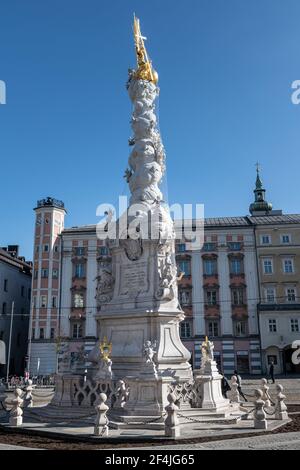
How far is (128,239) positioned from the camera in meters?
18.0

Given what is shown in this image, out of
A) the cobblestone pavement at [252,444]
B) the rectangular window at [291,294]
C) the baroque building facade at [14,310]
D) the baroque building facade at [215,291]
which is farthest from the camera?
the baroque building facade at [14,310]

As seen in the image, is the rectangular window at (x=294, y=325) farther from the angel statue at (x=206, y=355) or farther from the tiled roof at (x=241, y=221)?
the angel statue at (x=206, y=355)

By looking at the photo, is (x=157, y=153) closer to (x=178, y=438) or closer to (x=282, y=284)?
(x=178, y=438)

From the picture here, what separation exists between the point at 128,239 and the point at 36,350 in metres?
34.4

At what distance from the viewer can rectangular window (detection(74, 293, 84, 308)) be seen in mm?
49719

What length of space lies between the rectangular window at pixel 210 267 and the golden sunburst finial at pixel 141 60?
1205 inches

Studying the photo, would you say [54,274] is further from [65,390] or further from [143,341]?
[143,341]

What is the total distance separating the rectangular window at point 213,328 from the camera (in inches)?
1866

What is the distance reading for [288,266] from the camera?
48.8m

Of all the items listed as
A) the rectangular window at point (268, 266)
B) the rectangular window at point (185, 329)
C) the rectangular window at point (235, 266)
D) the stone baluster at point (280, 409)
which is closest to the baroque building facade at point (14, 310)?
the rectangular window at point (185, 329)

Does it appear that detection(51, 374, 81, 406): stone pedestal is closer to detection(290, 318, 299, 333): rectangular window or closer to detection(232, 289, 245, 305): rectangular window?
detection(232, 289, 245, 305): rectangular window

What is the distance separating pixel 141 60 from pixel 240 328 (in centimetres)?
3326

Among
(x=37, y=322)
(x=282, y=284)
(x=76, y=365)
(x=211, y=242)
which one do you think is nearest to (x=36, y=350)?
(x=37, y=322)

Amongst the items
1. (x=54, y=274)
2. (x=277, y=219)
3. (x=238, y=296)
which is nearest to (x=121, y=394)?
(x=238, y=296)
